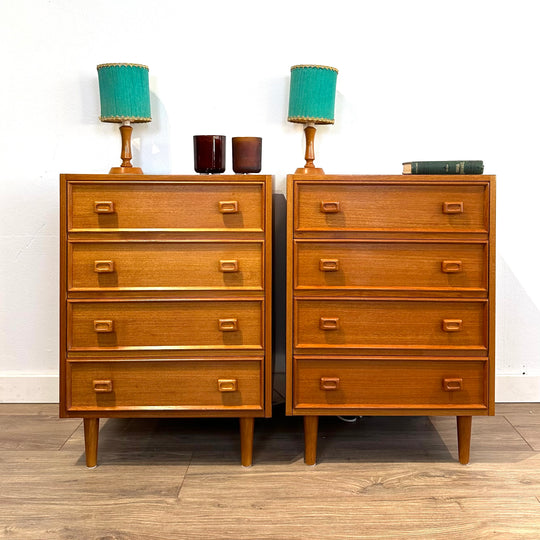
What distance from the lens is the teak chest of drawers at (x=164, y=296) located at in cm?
193

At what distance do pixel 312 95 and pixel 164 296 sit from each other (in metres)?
0.84

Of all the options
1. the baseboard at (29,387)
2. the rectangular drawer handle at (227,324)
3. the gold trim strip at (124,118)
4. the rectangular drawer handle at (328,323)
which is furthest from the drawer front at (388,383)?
the baseboard at (29,387)

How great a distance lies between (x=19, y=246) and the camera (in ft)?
8.29

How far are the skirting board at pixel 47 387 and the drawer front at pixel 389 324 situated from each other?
663 mm

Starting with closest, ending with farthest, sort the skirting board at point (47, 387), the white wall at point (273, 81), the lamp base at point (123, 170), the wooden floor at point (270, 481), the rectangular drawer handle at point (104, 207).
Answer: the wooden floor at point (270, 481) → the rectangular drawer handle at point (104, 207) → the lamp base at point (123, 170) → the white wall at point (273, 81) → the skirting board at point (47, 387)

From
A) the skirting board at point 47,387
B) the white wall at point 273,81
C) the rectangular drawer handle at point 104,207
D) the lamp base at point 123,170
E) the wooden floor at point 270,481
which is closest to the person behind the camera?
the wooden floor at point 270,481

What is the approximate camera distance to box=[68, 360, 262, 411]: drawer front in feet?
6.45

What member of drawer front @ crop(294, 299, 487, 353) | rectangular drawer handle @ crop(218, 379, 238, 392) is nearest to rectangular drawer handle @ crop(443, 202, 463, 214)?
drawer front @ crop(294, 299, 487, 353)

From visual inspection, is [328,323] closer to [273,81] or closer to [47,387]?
[273,81]

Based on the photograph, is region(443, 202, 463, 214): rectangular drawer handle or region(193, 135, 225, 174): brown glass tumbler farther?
region(193, 135, 225, 174): brown glass tumbler

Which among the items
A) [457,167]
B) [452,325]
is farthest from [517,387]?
[457,167]

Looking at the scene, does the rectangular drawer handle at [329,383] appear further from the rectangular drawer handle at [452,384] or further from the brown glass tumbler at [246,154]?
the brown glass tumbler at [246,154]

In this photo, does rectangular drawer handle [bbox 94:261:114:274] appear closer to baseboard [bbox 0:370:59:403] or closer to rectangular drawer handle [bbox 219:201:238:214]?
rectangular drawer handle [bbox 219:201:238:214]

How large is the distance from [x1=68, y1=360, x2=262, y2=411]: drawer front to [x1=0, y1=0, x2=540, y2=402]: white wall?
2.63ft
